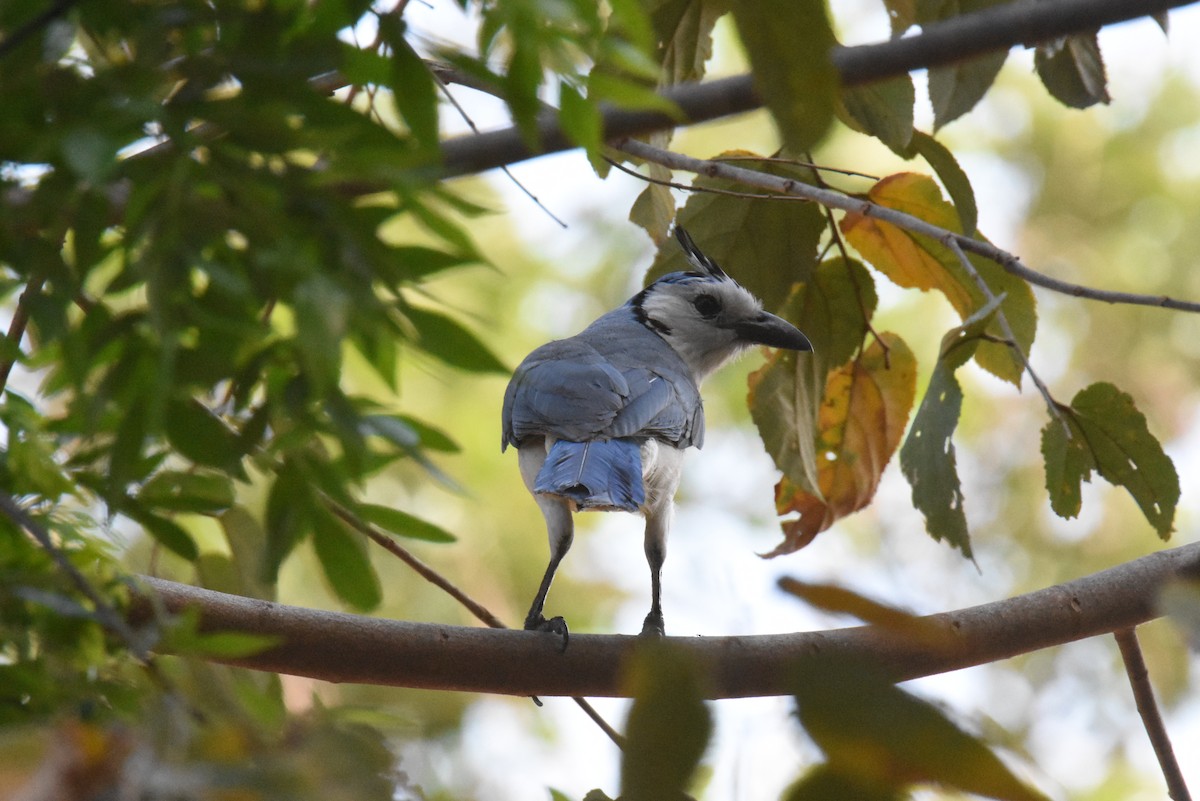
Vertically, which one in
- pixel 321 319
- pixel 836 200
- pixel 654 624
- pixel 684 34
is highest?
pixel 684 34

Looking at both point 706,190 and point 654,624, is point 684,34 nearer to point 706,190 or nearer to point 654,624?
point 706,190

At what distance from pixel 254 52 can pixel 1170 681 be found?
8689 millimetres

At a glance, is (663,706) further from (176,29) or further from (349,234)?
(176,29)

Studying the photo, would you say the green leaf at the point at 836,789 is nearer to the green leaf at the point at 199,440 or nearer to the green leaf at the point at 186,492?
the green leaf at the point at 199,440

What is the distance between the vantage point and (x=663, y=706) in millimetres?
1056

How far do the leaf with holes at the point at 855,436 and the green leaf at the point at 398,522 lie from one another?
5.77ft

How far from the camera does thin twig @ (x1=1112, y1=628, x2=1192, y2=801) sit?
2.41 m

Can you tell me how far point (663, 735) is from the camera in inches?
41.4

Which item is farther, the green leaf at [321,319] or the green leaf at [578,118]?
the green leaf at [578,118]

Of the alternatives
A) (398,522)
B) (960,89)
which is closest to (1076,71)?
(960,89)

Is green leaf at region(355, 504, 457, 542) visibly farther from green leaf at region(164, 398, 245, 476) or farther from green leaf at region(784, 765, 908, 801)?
green leaf at region(784, 765, 908, 801)

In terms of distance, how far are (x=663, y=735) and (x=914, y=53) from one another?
2.73 feet

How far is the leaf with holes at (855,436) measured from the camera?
3.21m

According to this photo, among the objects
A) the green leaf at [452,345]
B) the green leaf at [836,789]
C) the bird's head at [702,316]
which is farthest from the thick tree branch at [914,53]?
the bird's head at [702,316]
